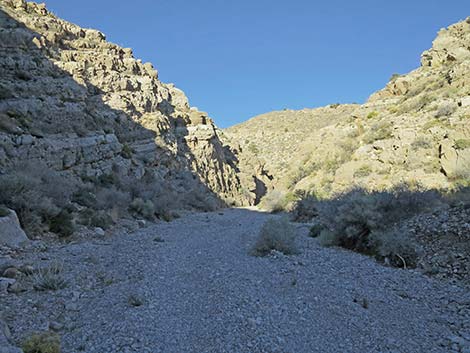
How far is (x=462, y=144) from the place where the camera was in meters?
16.1

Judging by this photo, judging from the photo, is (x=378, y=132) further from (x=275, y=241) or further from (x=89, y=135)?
(x=89, y=135)

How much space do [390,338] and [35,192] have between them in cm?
979

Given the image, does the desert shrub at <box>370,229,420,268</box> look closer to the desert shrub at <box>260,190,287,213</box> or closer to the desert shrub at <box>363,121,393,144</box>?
the desert shrub at <box>363,121,393,144</box>

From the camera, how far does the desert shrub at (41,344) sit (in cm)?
389

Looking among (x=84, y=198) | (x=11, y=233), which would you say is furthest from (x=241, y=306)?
(x=84, y=198)

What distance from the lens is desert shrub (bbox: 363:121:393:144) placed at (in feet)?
74.0

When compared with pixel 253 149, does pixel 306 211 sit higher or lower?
lower

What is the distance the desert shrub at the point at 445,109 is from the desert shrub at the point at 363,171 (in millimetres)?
5045

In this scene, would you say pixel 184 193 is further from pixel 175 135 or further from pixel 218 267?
pixel 218 267

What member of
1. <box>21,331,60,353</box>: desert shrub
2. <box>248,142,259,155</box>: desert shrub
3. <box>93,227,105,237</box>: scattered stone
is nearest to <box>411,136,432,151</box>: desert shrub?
<box>93,227,105,237</box>: scattered stone

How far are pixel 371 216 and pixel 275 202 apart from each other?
16.6 m

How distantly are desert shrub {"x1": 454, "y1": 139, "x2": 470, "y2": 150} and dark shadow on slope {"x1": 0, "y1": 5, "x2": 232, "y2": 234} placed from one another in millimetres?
14095

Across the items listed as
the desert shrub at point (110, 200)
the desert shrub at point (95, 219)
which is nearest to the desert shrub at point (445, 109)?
the desert shrub at point (110, 200)

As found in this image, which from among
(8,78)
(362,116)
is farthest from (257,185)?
(8,78)
